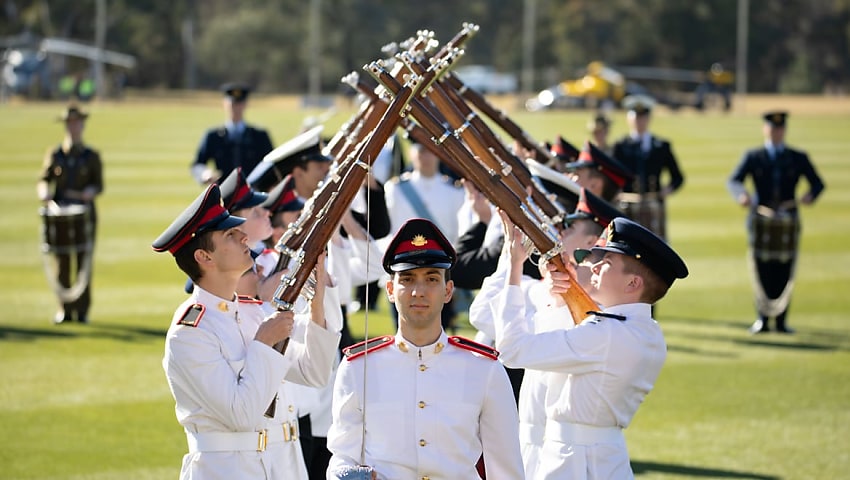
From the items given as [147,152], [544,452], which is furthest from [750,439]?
[147,152]

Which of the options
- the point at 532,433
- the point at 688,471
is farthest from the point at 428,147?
the point at 688,471

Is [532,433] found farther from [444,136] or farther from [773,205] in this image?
[773,205]

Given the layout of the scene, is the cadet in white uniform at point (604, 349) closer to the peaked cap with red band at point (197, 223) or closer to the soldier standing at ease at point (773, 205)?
the peaked cap with red band at point (197, 223)

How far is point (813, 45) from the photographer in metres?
Answer: 82.9

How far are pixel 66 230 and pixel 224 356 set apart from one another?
10.9 m

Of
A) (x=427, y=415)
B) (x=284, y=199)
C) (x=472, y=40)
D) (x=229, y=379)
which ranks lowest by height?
(x=427, y=415)

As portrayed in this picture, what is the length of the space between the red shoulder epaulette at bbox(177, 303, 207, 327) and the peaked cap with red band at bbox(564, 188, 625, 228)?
8.88ft

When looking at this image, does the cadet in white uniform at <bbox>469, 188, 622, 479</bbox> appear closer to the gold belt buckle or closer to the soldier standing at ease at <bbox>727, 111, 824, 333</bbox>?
the gold belt buckle

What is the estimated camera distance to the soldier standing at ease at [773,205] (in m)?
16.2

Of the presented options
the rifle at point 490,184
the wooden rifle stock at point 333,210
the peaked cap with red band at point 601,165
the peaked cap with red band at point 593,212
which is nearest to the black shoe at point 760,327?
the peaked cap with red band at point 601,165

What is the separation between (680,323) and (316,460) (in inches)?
337

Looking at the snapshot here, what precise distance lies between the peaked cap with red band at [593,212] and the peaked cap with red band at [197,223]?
8.36 feet

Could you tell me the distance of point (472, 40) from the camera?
87.6m

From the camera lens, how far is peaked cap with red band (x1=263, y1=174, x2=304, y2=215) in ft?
28.9
